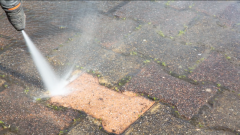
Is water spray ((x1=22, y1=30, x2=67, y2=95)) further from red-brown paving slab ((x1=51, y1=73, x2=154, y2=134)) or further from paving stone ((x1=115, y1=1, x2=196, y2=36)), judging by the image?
paving stone ((x1=115, y1=1, x2=196, y2=36))

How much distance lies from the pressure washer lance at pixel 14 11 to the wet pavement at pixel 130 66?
1.12 m

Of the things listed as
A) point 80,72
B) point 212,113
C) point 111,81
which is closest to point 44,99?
point 80,72

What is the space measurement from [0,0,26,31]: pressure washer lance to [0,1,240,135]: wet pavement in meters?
1.12

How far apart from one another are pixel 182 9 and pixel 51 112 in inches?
160

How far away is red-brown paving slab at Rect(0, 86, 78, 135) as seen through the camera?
348cm

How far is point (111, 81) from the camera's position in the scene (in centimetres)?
427

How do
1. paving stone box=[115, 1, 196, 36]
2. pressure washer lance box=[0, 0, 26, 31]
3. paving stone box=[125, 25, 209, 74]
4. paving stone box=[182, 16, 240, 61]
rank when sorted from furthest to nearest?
paving stone box=[115, 1, 196, 36]
paving stone box=[182, 16, 240, 61]
paving stone box=[125, 25, 209, 74]
pressure washer lance box=[0, 0, 26, 31]

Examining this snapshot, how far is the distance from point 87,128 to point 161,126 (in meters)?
0.98

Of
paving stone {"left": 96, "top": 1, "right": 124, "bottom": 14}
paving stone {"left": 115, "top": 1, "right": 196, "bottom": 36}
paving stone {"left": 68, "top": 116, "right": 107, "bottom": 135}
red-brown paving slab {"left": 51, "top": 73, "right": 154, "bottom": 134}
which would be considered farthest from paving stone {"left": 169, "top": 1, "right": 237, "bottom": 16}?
paving stone {"left": 68, "top": 116, "right": 107, "bottom": 135}

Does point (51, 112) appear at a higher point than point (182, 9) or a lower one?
lower

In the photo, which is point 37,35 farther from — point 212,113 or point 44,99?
point 212,113

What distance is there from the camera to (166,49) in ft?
16.4

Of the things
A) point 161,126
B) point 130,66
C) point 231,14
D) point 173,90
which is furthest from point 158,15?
point 161,126

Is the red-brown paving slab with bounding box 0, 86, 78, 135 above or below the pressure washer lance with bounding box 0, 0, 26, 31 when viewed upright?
below
